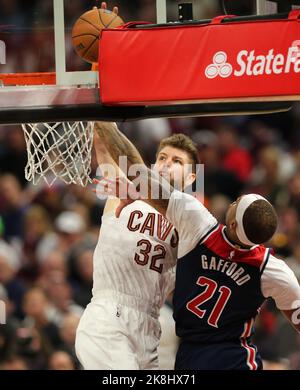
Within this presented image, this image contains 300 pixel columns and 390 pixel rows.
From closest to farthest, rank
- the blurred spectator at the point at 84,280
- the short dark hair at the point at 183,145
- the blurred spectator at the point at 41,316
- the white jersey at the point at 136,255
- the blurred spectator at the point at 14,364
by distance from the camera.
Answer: the white jersey at the point at 136,255, the short dark hair at the point at 183,145, the blurred spectator at the point at 14,364, the blurred spectator at the point at 41,316, the blurred spectator at the point at 84,280

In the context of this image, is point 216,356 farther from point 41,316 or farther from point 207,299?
point 41,316

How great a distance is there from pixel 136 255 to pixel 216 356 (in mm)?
675

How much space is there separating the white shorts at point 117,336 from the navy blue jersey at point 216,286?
268 millimetres

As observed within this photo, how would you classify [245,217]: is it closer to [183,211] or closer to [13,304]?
[183,211]

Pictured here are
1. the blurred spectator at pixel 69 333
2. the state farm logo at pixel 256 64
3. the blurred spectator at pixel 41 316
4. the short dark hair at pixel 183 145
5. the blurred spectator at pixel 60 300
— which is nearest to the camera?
the state farm logo at pixel 256 64

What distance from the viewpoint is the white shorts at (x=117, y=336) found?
5719 mm

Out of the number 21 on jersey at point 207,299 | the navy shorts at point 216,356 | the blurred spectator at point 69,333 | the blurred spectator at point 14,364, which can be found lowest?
the blurred spectator at point 14,364

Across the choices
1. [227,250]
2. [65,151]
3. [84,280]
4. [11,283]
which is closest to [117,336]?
[227,250]

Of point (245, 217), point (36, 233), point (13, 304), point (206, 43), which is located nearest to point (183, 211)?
point (245, 217)

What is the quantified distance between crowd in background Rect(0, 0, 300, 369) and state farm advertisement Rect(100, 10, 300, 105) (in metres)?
2.01

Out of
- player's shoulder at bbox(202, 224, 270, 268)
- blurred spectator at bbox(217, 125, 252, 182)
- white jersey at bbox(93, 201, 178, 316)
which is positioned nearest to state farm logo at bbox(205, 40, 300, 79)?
player's shoulder at bbox(202, 224, 270, 268)

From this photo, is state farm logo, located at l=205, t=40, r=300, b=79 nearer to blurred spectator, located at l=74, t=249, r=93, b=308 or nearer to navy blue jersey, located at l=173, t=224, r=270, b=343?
navy blue jersey, located at l=173, t=224, r=270, b=343

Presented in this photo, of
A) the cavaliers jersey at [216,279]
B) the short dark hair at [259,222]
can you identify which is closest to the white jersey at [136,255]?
the cavaliers jersey at [216,279]

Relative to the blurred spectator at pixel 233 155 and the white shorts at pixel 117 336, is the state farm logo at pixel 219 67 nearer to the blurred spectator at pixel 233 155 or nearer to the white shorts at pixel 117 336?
the white shorts at pixel 117 336
